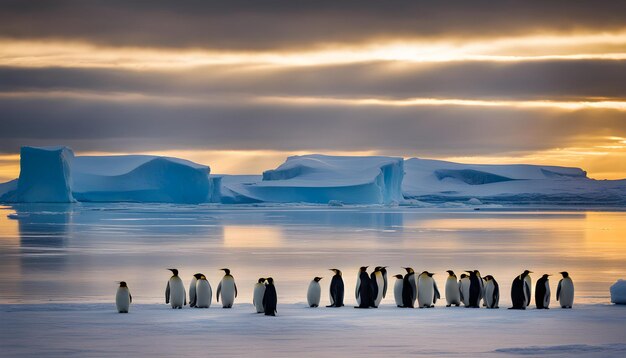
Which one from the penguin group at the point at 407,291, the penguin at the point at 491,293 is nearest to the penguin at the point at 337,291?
the penguin group at the point at 407,291

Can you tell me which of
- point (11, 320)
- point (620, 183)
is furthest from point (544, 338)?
point (620, 183)

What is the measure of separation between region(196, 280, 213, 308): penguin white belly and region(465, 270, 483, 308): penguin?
3.09 metres

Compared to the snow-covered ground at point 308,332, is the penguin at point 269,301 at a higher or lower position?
higher

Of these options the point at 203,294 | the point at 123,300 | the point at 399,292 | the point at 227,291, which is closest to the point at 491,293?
the point at 399,292

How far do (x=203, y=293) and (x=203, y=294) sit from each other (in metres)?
0.01

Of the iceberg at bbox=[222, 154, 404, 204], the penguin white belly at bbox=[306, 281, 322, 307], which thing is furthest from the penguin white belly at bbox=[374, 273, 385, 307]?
the iceberg at bbox=[222, 154, 404, 204]

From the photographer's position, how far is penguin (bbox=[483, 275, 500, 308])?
11.2 metres

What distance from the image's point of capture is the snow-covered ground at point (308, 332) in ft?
24.5

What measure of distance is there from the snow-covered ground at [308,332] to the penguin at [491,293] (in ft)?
1.49

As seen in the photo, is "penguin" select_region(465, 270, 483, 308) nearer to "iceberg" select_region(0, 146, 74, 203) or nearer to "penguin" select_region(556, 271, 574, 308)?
"penguin" select_region(556, 271, 574, 308)

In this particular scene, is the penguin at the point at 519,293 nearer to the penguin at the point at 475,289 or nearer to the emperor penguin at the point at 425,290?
the penguin at the point at 475,289

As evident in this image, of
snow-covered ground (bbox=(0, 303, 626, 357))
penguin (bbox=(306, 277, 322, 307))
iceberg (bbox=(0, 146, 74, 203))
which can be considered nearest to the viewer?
snow-covered ground (bbox=(0, 303, 626, 357))

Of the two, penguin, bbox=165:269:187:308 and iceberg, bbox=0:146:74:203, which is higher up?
iceberg, bbox=0:146:74:203

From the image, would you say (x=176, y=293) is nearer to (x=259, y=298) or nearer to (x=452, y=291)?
(x=259, y=298)
